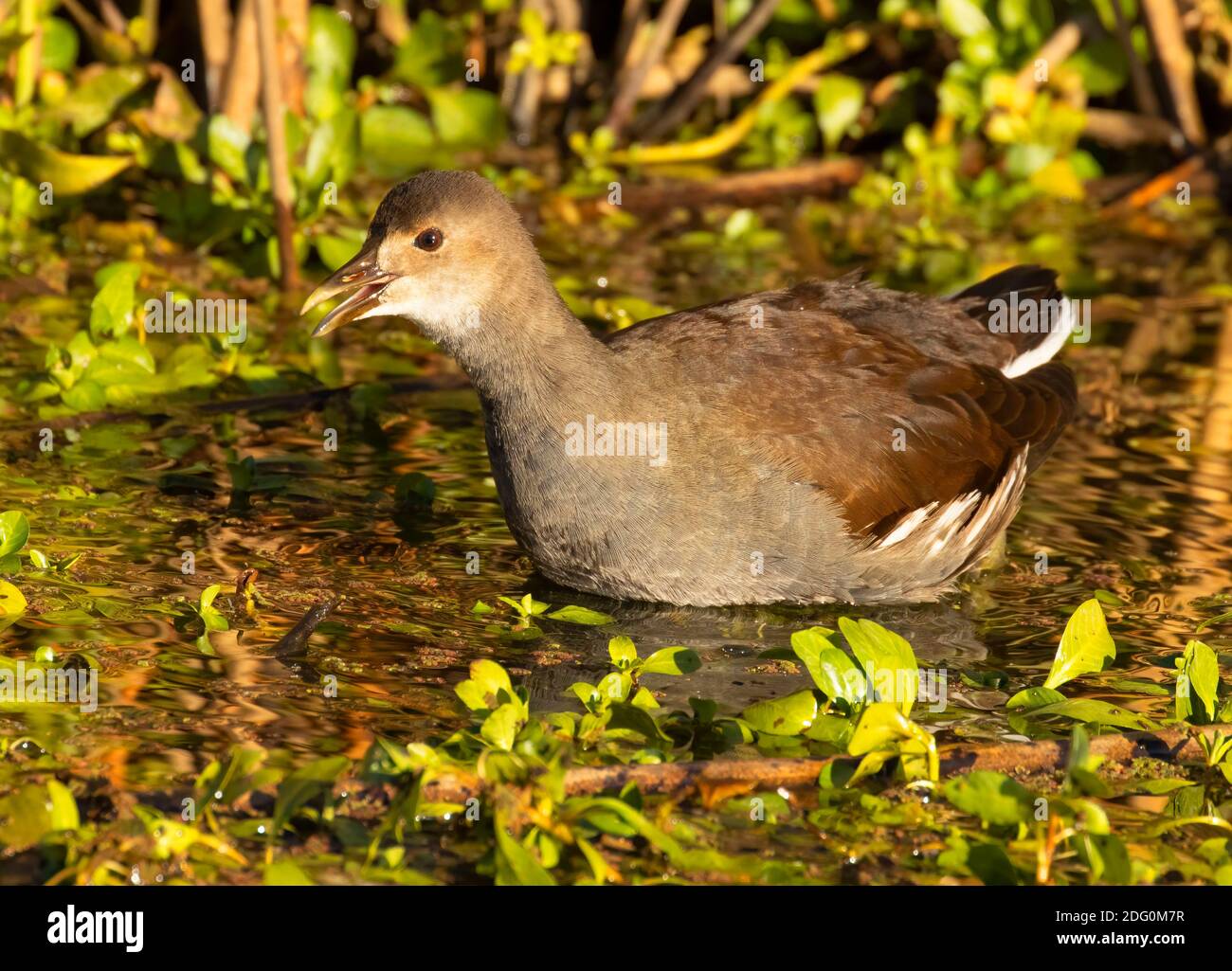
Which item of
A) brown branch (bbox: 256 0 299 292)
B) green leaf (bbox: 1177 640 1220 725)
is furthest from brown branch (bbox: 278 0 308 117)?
green leaf (bbox: 1177 640 1220 725)

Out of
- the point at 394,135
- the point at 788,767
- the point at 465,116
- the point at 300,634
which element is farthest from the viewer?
the point at 465,116

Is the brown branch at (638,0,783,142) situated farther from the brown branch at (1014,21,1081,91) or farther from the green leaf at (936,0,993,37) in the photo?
the brown branch at (1014,21,1081,91)

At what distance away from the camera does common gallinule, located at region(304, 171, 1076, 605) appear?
16.9 feet

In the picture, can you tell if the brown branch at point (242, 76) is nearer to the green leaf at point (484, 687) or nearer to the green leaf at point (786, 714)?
the green leaf at point (484, 687)

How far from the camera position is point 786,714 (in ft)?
14.3

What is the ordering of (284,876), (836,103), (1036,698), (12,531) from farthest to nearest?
(836,103), (12,531), (1036,698), (284,876)

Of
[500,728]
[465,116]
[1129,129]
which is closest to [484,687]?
[500,728]

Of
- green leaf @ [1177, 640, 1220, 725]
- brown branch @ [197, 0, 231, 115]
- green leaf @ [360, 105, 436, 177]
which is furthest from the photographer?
green leaf @ [360, 105, 436, 177]

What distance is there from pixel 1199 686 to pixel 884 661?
2.62 feet

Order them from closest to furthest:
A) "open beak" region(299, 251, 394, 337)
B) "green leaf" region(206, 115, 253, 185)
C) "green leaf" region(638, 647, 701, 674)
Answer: "green leaf" region(638, 647, 701, 674), "open beak" region(299, 251, 394, 337), "green leaf" region(206, 115, 253, 185)

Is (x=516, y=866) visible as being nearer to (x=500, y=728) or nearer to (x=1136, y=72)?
(x=500, y=728)

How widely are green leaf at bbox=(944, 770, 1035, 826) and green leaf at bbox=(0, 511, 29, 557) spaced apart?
2.60 meters

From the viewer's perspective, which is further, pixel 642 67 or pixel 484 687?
pixel 642 67

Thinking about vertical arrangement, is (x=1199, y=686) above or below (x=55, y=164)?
below
